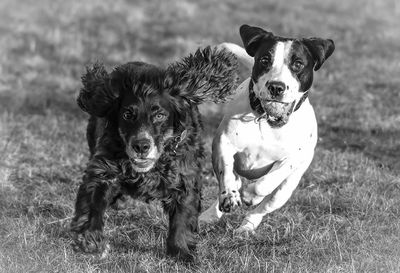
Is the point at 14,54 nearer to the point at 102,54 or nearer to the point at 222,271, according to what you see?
the point at 102,54

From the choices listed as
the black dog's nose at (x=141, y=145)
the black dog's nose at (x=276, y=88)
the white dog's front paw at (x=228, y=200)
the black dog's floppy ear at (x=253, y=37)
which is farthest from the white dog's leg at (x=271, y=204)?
the black dog's nose at (x=141, y=145)

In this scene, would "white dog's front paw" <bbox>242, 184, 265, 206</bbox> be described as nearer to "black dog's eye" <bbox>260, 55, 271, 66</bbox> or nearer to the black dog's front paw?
"black dog's eye" <bbox>260, 55, 271, 66</bbox>

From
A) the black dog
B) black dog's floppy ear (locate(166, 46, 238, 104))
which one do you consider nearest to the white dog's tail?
black dog's floppy ear (locate(166, 46, 238, 104))

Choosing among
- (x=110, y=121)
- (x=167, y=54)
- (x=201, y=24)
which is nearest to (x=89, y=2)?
(x=201, y=24)

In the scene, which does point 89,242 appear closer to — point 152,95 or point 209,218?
point 152,95

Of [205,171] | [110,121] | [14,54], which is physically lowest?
[14,54]

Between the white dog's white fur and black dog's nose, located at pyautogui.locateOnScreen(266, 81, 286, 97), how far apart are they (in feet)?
0.18

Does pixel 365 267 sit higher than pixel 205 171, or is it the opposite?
pixel 365 267

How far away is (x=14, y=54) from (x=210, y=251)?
8.12 metres

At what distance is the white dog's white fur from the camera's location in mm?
5145

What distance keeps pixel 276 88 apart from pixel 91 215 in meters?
1.37

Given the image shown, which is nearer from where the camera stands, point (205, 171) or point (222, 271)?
point (222, 271)

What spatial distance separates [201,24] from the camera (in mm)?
14000

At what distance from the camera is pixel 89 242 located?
177 inches
